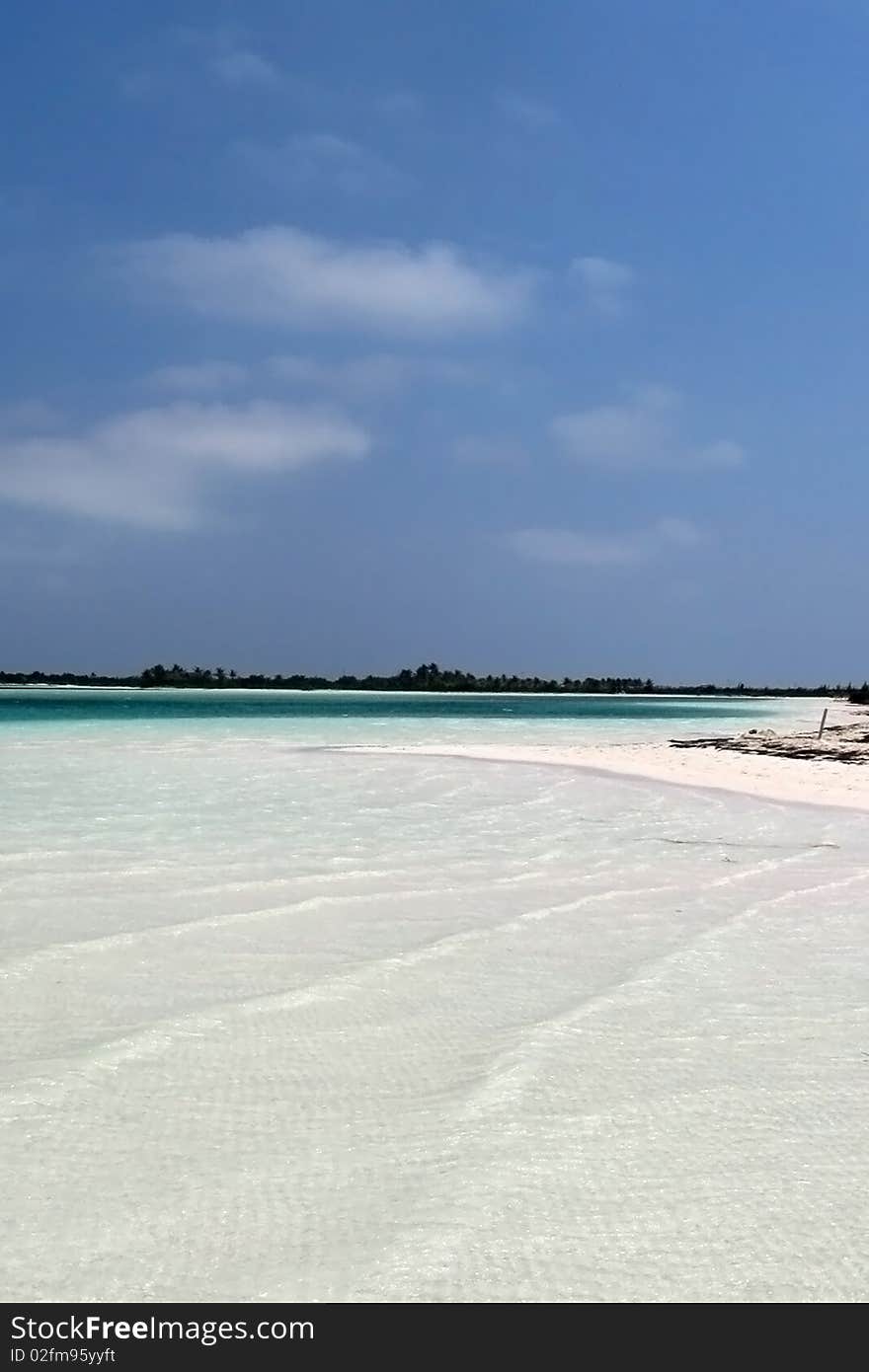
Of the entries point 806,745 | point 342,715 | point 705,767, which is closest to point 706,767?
point 705,767

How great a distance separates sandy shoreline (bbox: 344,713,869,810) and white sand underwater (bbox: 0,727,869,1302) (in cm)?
703

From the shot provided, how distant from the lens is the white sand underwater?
7.16 ft

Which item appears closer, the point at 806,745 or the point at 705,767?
the point at 705,767

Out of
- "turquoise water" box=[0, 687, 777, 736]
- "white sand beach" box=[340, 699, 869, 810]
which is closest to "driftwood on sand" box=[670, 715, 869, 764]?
"white sand beach" box=[340, 699, 869, 810]

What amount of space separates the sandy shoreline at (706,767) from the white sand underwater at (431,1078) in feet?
23.1

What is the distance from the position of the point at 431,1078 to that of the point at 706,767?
16.9 m

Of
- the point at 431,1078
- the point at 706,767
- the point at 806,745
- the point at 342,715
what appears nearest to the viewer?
the point at 431,1078

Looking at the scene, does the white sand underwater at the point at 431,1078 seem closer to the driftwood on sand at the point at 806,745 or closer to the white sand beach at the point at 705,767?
the white sand beach at the point at 705,767

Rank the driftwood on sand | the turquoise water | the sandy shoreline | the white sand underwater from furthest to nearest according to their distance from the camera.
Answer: the turquoise water → the driftwood on sand → the sandy shoreline → the white sand underwater

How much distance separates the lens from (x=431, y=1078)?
3.31 metres

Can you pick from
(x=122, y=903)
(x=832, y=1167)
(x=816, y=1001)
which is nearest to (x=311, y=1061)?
(x=832, y=1167)

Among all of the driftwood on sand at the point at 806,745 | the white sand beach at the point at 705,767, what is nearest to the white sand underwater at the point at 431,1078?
the white sand beach at the point at 705,767

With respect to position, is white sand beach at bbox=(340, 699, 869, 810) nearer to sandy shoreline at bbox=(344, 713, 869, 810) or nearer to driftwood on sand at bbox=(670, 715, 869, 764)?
sandy shoreline at bbox=(344, 713, 869, 810)

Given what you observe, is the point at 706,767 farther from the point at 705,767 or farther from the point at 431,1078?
the point at 431,1078
